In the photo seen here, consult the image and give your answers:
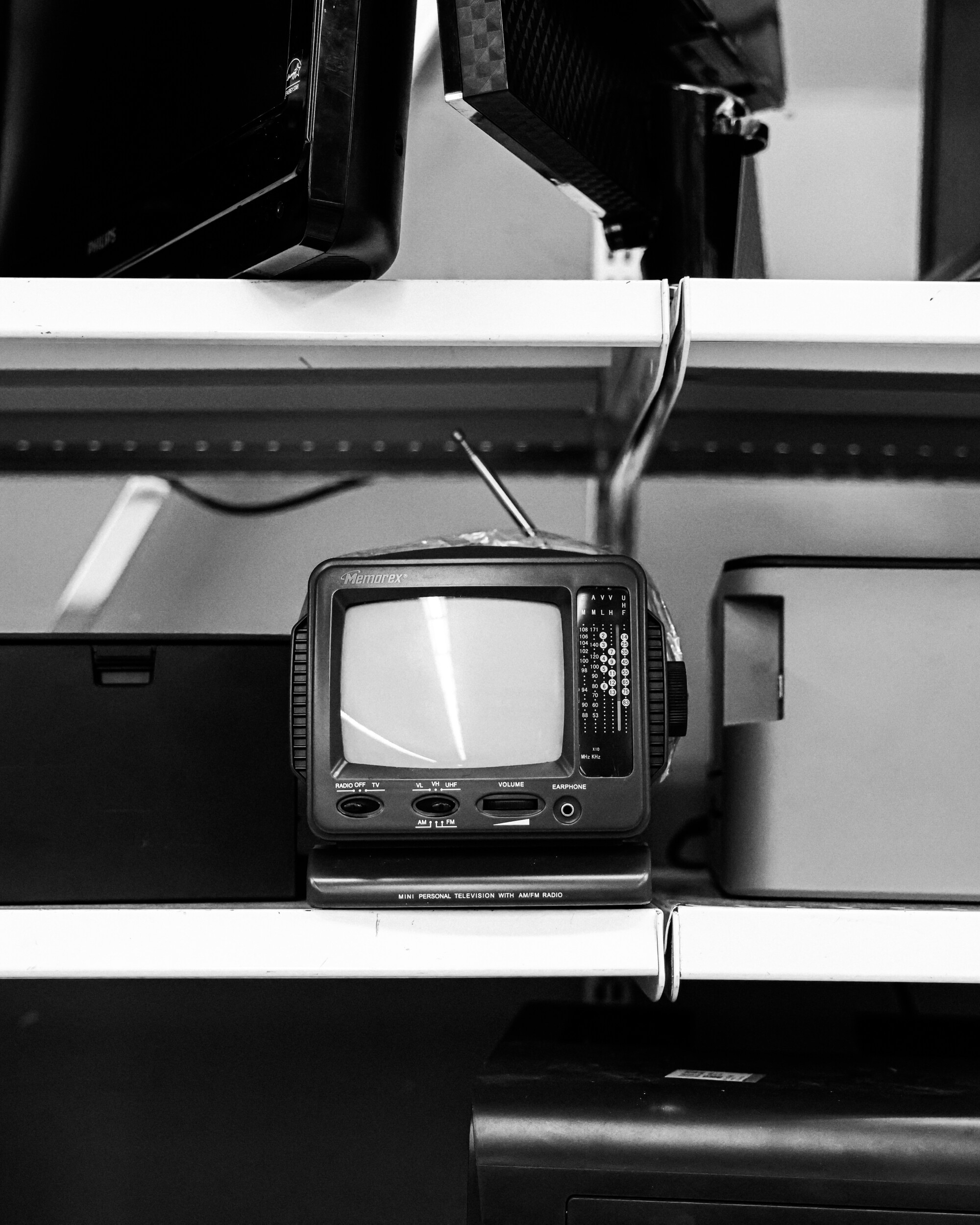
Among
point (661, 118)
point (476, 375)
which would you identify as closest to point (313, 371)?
point (476, 375)

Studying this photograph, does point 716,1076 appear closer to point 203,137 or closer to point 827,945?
point 827,945

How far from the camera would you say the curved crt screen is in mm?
765

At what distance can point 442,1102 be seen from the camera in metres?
1.17

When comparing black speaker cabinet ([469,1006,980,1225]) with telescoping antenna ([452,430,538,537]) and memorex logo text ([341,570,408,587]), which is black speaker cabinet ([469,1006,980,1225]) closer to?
memorex logo text ([341,570,408,587])

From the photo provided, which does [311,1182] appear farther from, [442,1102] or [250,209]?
[250,209]

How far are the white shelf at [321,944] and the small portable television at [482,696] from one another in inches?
2.4

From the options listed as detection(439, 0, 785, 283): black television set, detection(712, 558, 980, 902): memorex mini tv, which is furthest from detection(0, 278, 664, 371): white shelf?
detection(712, 558, 980, 902): memorex mini tv

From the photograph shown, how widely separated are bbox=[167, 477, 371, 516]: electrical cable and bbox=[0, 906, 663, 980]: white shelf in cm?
58

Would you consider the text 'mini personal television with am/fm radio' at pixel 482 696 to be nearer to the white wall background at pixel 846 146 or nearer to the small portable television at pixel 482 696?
the small portable television at pixel 482 696

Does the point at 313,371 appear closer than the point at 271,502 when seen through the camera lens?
Yes

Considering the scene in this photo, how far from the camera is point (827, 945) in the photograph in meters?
0.73

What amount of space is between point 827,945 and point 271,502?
0.78 metres

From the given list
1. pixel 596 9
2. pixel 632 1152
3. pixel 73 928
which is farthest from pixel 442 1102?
pixel 596 9

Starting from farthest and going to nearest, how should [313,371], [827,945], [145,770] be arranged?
[313,371], [145,770], [827,945]
